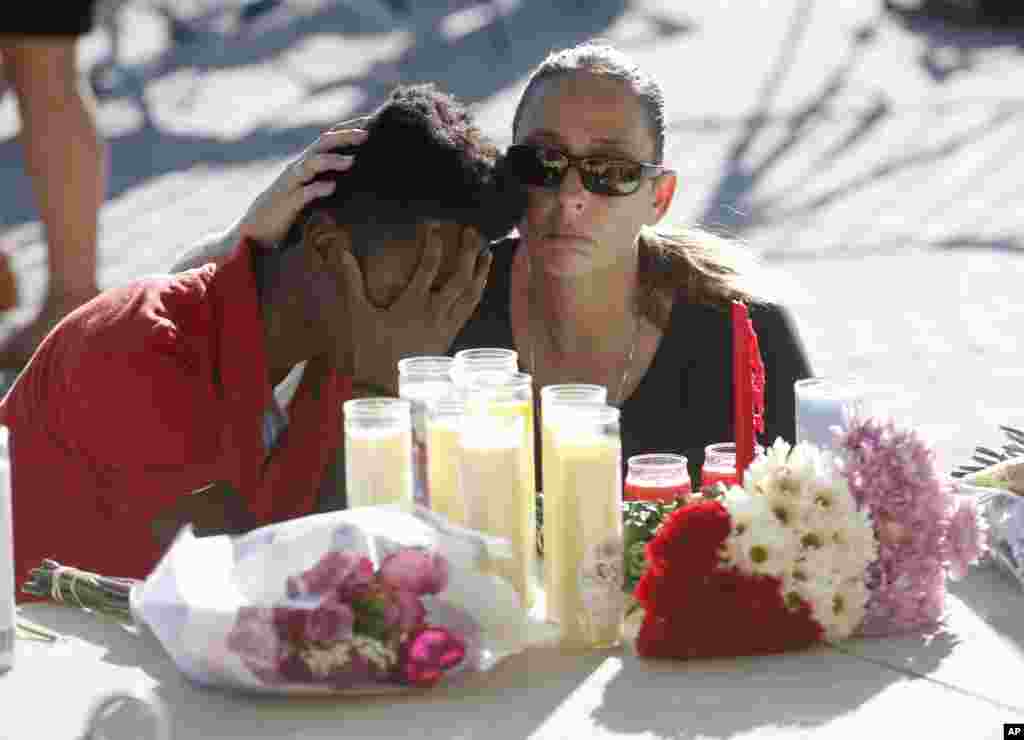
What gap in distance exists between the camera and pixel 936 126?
372 inches

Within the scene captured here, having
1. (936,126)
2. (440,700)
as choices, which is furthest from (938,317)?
(440,700)

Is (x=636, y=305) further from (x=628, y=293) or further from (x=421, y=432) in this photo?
(x=421, y=432)

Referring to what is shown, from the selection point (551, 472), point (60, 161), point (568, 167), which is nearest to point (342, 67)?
point (60, 161)

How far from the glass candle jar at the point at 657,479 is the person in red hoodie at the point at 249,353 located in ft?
1.50

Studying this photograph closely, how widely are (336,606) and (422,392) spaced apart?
403 millimetres

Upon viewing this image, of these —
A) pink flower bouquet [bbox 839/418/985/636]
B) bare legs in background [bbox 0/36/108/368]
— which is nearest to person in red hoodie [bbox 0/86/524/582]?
pink flower bouquet [bbox 839/418/985/636]

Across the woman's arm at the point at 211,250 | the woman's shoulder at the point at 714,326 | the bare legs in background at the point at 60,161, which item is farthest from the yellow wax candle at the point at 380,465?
the bare legs in background at the point at 60,161

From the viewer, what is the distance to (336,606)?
200 centimetres

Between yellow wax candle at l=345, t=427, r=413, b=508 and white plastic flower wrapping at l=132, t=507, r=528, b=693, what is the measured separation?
5.2 inches

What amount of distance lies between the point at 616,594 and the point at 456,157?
921 millimetres

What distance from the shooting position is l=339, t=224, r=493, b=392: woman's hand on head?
2834 millimetres

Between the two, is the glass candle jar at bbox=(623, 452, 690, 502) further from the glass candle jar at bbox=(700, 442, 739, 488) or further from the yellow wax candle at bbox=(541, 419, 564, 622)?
the yellow wax candle at bbox=(541, 419, 564, 622)

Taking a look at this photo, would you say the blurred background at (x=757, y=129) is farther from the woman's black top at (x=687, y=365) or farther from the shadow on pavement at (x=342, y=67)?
the woman's black top at (x=687, y=365)

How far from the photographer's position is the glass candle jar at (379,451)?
2.26 meters
